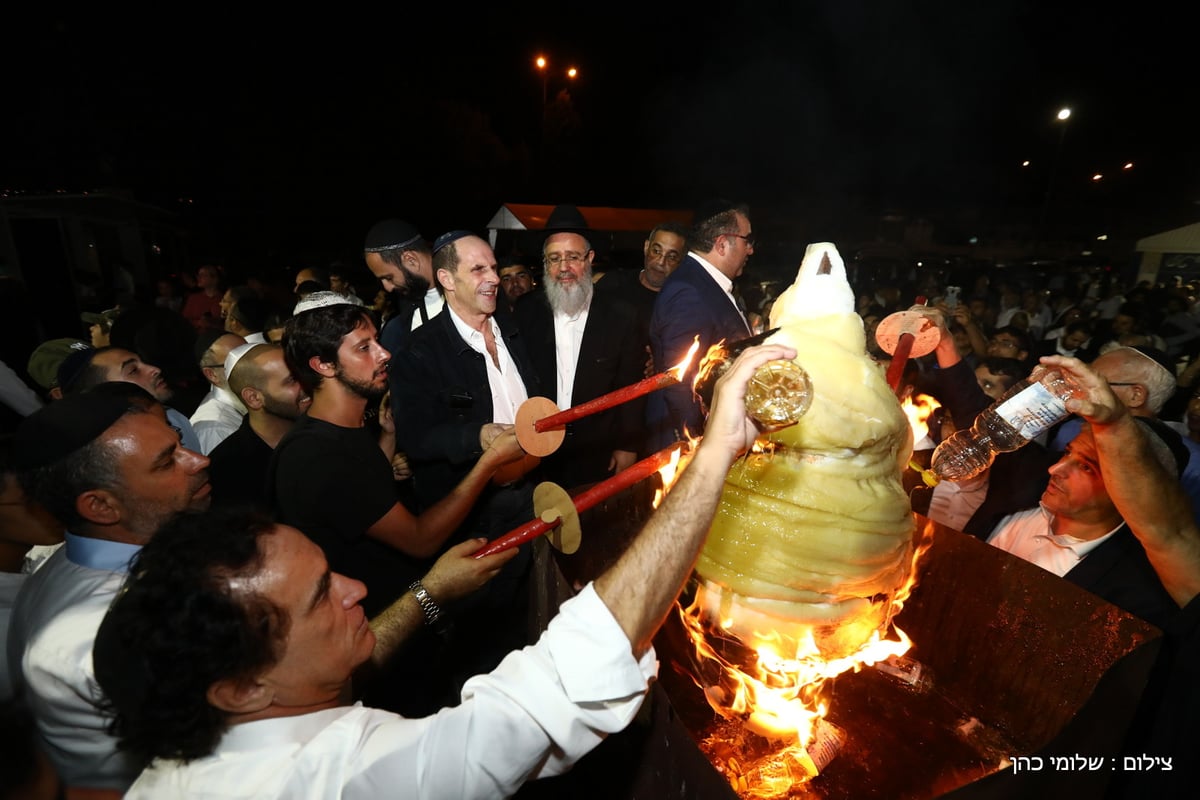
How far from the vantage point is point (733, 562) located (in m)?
1.98

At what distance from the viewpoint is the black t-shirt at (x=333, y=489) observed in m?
2.83

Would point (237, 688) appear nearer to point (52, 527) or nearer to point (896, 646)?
point (52, 527)

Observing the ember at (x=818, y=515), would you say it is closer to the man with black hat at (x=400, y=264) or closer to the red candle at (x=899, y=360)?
the red candle at (x=899, y=360)

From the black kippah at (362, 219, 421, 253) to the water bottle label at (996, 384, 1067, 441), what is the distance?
5104 mm

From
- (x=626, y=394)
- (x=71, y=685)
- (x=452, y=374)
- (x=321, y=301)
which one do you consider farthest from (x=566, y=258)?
(x=71, y=685)

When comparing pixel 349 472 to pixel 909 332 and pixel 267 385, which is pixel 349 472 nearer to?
pixel 267 385

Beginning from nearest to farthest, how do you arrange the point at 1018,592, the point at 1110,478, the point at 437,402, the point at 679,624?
1. the point at 1110,478
2. the point at 1018,592
3. the point at 679,624
4. the point at 437,402

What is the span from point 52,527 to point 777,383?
138 inches

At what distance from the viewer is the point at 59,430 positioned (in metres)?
2.28

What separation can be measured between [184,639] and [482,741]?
2.66 ft

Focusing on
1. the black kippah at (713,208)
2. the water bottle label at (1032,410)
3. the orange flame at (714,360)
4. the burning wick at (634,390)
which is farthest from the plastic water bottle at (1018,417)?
the black kippah at (713,208)

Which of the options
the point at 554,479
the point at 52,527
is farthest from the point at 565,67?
the point at 52,527

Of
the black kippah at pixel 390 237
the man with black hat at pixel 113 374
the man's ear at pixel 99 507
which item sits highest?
the black kippah at pixel 390 237

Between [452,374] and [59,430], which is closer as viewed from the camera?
[59,430]
